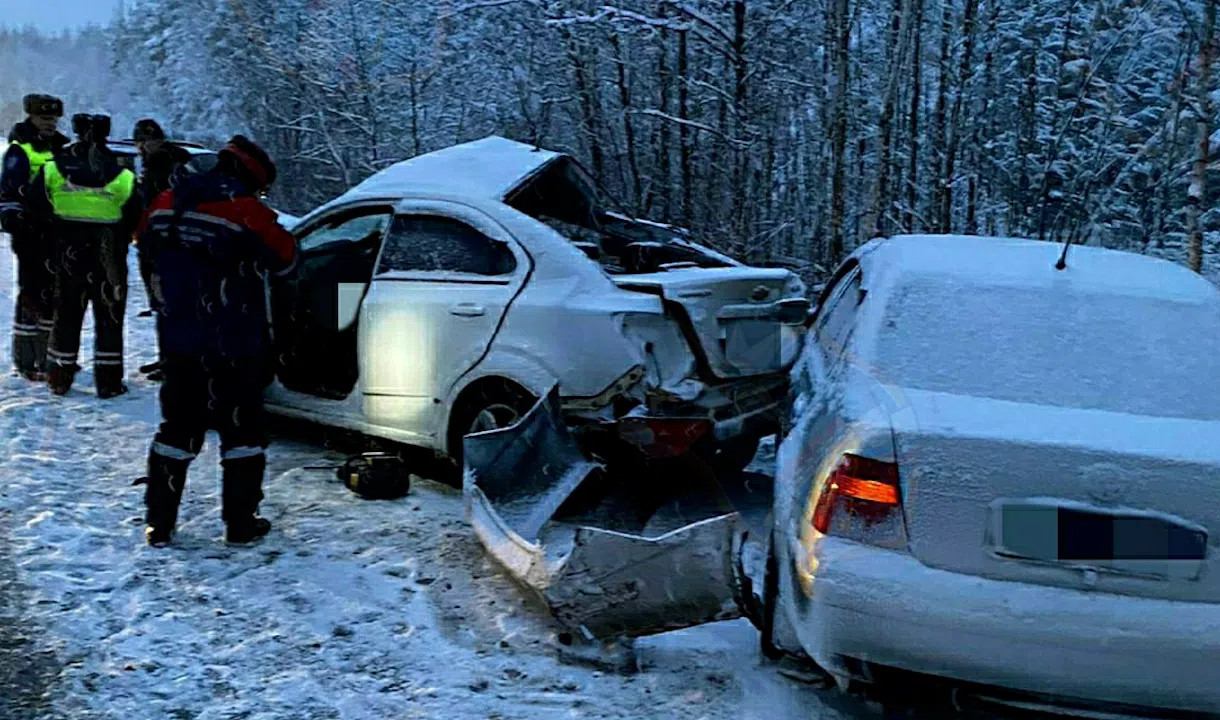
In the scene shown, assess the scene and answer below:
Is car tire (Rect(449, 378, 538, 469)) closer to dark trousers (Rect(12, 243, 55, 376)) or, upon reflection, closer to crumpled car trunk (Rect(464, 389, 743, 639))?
crumpled car trunk (Rect(464, 389, 743, 639))

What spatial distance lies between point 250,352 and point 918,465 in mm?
3084

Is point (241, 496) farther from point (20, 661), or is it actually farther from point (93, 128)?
point (93, 128)

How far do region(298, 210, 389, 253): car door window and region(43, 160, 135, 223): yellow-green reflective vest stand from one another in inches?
69.0

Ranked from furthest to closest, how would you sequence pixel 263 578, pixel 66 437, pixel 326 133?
1. pixel 326 133
2. pixel 66 437
3. pixel 263 578

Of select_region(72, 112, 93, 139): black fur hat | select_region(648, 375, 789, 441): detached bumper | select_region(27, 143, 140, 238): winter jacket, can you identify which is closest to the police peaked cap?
select_region(72, 112, 93, 139): black fur hat

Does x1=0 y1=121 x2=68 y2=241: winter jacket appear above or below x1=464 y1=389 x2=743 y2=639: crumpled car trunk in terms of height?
above

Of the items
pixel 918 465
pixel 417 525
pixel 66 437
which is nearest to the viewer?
pixel 918 465

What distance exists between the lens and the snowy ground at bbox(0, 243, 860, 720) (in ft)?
11.6

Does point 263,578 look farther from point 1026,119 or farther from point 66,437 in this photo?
point 1026,119

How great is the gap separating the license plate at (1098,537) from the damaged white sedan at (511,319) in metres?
2.09

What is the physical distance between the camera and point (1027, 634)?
2.88 meters

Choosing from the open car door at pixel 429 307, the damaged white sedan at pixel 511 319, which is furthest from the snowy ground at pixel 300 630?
the damaged white sedan at pixel 511 319

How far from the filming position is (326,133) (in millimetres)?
18734

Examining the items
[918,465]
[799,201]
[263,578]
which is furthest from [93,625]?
[799,201]
